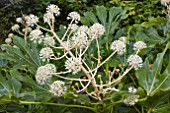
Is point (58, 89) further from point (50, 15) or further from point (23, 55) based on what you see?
point (23, 55)

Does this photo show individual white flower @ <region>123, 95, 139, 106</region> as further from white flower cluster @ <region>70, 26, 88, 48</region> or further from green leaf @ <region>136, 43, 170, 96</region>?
white flower cluster @ <region>70, 26, 88, 48</region>

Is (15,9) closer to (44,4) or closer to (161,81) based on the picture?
(44,4)

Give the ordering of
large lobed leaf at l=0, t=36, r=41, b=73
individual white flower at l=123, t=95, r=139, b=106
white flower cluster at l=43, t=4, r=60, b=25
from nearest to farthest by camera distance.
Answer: individual white flower at l=123, t=95, r=139, b=106 → white flower cluster at l=43, t=4, r=60, b=25 → large lobed leaf at l=0, t=36, r=41, b=73

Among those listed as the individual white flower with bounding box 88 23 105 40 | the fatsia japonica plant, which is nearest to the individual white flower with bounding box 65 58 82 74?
the fatsia japonica plant

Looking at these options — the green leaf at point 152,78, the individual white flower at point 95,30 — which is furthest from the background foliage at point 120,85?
the individual white flower at point 95,30

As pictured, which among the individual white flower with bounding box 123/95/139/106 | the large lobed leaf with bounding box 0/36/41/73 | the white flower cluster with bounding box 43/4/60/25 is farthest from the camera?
the large lobed leaf with bounding box 0/36/41/73

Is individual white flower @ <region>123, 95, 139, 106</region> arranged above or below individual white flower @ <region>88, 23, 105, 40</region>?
below

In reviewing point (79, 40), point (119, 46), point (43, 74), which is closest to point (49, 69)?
point (43, 74)

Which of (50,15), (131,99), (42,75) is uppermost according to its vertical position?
(50,15)

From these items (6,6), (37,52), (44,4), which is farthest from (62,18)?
(37,52)
